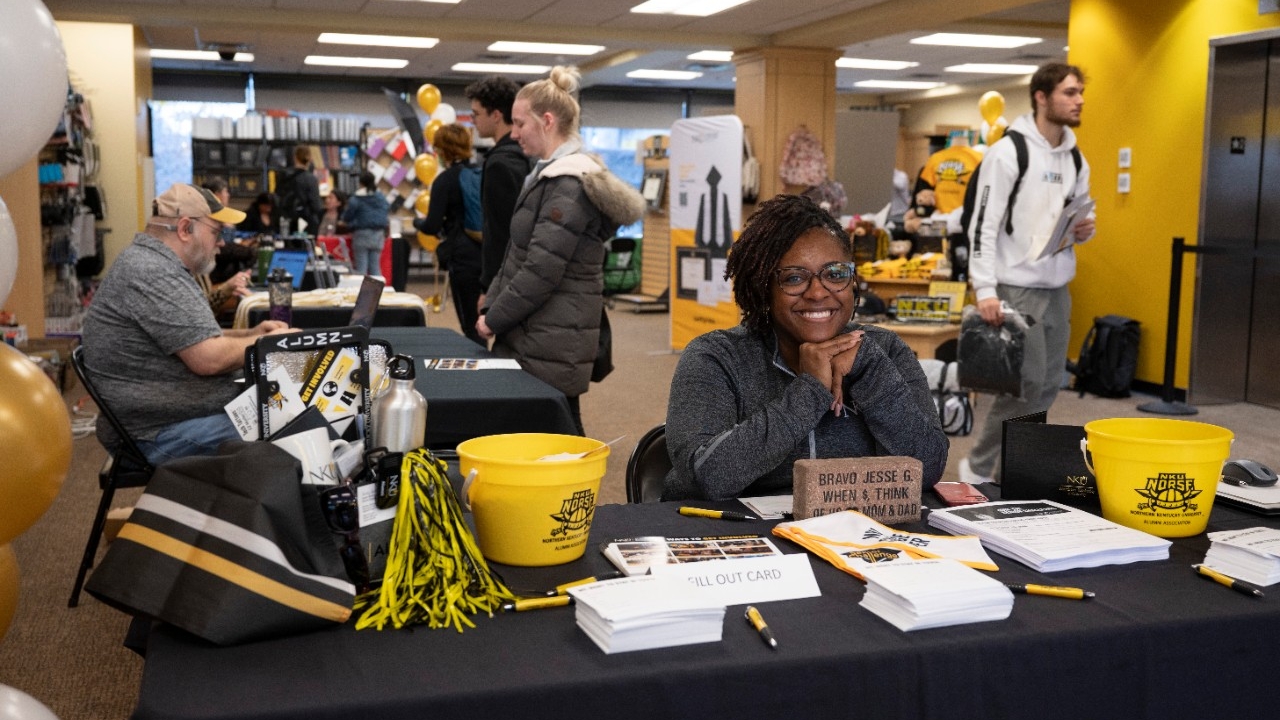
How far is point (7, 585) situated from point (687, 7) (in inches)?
324

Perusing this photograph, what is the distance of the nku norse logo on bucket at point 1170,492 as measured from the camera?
158 centimetres

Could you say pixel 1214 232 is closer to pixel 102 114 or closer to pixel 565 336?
pixel 565 336

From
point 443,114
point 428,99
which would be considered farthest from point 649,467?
point 443,114

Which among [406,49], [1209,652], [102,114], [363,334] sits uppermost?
[406,49]

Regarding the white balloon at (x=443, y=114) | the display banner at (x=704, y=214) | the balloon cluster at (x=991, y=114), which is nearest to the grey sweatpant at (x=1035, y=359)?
the display banner at (x=704, y=214)

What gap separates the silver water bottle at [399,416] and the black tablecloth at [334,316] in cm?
305

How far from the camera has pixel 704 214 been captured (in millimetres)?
8227

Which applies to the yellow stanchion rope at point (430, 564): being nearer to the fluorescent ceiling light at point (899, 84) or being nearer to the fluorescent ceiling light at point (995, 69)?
the fluorescent ceiling light at point (995, 69)

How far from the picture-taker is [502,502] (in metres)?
1.37

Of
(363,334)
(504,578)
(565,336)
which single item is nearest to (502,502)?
(504,578)

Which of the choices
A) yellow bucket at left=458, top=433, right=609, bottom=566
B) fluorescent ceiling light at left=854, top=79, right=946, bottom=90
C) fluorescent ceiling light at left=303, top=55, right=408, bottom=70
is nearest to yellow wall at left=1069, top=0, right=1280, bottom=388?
yellow bucket at left=458, top=433, right=609, bottom=566

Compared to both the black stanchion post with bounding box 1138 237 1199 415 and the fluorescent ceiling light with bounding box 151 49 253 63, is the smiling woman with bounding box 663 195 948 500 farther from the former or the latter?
the fluorescent ceiling light with bounding box 151 49 253 63

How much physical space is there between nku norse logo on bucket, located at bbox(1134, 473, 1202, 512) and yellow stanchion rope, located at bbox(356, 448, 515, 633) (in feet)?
3.04

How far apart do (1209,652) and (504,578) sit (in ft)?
2.66
